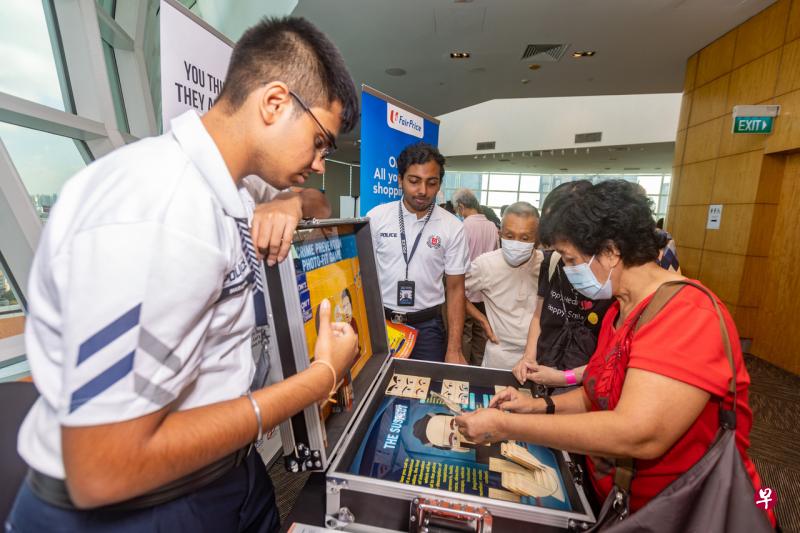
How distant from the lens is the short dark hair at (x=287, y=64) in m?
0.69

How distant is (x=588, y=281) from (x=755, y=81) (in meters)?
5.62

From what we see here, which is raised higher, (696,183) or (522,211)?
(696,183)

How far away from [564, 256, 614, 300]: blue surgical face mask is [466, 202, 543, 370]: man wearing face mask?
1.05m

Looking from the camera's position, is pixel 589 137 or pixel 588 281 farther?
pixel 589 137

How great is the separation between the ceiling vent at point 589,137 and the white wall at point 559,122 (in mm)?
89

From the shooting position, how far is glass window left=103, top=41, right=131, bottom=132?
301 centimetres

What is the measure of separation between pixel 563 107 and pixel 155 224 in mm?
12670

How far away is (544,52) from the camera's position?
5.90 m

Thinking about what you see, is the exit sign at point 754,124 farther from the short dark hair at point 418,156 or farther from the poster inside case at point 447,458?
the poster inside case at point 447,458

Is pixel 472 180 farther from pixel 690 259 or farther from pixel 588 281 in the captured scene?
pixel 588 281

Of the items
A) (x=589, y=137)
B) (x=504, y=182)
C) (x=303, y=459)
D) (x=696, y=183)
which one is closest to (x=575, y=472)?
(x=303, y=459)

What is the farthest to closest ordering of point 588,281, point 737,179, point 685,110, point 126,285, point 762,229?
point 685,110
point 737,179
point 762,229
point 588,281
point 126,285

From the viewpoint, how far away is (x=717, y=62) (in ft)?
17.5

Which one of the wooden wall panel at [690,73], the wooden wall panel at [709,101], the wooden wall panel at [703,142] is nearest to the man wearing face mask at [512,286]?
the wooden wall panel at [703,142]
